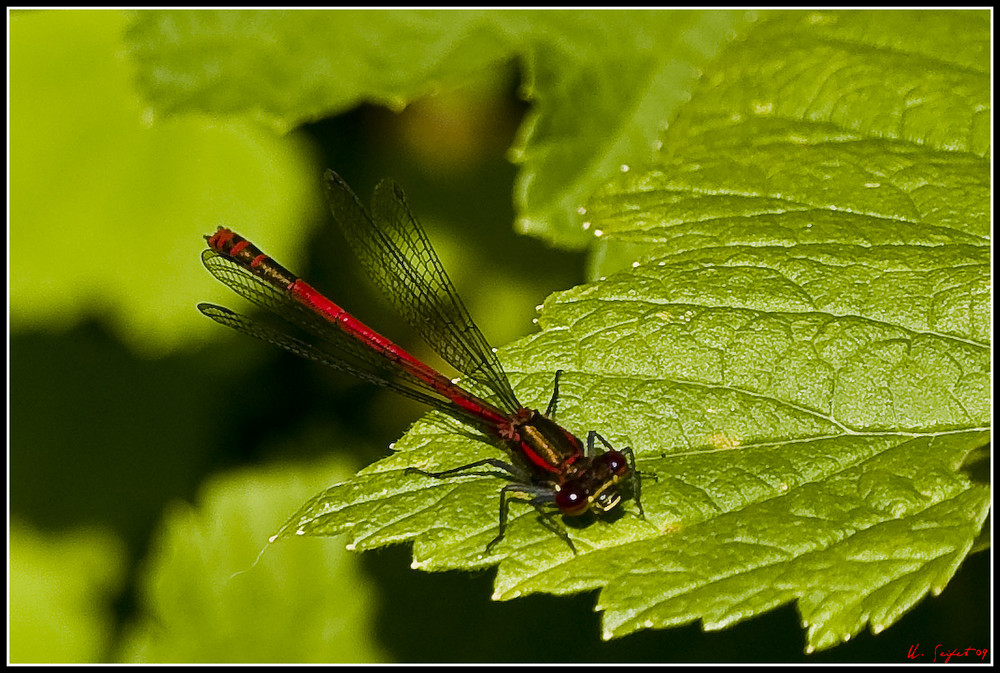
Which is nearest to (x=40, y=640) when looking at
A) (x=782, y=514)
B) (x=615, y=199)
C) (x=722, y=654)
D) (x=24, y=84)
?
(x=24, y=84)

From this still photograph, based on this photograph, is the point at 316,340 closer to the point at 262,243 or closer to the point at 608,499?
the point at 262,243

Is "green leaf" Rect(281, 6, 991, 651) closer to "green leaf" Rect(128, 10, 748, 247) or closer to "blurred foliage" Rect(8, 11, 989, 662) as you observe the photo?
"green leaf" Rect(128, 10, 748, 247)

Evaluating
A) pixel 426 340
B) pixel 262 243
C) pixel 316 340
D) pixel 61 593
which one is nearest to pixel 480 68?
pixel 426 340
